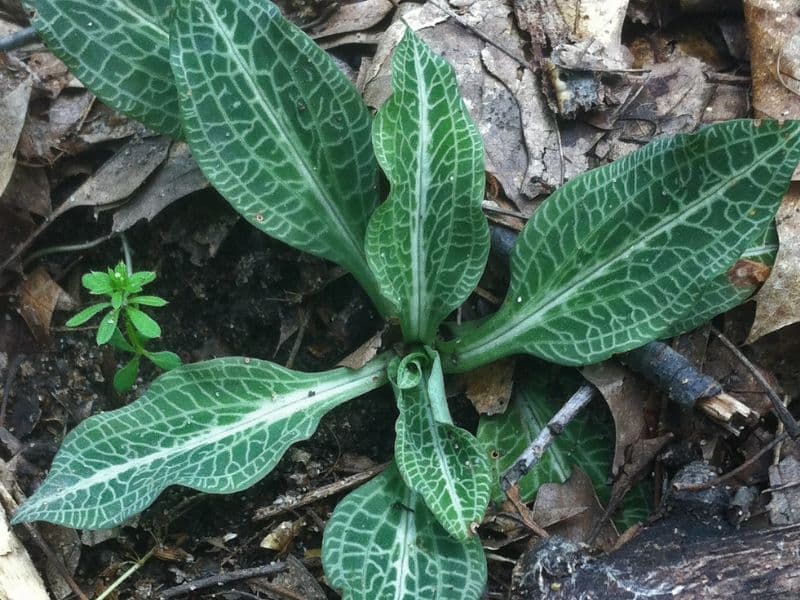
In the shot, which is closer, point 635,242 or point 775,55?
point 635,242

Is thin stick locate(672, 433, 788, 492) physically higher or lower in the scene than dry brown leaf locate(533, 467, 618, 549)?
higher

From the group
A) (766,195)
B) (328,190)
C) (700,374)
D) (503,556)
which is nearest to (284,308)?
(328,190)

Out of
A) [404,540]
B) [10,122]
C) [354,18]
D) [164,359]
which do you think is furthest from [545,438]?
[10,122]

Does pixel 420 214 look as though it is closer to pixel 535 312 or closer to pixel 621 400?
pixel 535 312

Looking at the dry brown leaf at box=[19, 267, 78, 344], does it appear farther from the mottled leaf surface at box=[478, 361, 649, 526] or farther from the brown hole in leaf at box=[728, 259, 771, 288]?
the brown hole in leaf at box=[728, 259, 771, 288]

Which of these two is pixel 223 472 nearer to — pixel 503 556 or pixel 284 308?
pixel 284 308

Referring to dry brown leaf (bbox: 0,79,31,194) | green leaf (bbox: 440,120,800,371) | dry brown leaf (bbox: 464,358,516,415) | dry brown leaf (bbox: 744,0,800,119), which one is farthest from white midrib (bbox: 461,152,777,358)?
dry brown leaf (bbox: 0,79,31,194)
